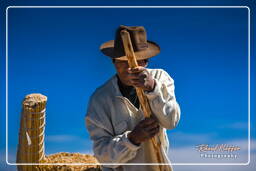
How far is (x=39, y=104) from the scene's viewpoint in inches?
121

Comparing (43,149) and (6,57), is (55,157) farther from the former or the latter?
(6,57)

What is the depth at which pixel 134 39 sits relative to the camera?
2.45 meters

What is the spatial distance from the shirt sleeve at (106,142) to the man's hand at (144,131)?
3 cm

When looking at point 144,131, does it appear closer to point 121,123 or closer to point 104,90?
point 121,123

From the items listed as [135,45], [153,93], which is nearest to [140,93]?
[153,93]

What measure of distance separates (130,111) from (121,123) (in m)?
0.07

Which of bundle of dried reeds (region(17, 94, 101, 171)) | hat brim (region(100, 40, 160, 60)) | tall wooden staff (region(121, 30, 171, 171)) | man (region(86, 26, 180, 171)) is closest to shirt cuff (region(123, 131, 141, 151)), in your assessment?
man (region(86, 26, 180, 171))

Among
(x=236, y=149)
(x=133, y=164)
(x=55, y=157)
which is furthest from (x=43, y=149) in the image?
(x=236, y=149)

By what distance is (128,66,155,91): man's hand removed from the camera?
2.37m

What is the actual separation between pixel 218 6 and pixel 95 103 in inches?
35.6

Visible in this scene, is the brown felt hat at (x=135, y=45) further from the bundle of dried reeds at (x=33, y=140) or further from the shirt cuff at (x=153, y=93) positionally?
the bundle of dried reeds at (x=33, y=140)

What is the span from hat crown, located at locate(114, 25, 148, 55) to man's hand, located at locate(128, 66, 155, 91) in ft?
0.40
